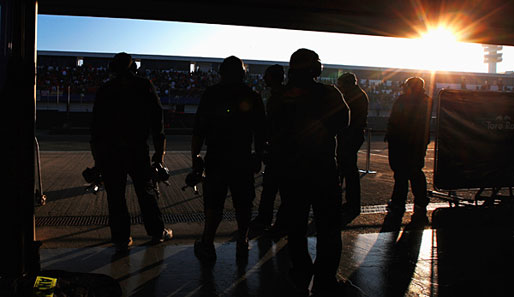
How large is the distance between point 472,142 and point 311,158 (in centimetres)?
442

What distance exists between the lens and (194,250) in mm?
4020

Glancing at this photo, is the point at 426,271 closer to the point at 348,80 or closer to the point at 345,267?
the point at 345,267

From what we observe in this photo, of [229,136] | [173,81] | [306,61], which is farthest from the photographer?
[173,81]

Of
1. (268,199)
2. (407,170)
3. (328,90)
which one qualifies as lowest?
(268,199)

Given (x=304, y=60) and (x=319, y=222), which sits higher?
(x=304, y=60)

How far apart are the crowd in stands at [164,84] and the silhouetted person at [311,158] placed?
91.9 ft

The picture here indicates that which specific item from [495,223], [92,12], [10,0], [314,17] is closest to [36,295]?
[10,0]

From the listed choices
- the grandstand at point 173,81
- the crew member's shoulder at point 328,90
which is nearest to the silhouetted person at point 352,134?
the crew member's shoulder at point 328,90

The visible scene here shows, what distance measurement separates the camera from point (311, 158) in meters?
3.07

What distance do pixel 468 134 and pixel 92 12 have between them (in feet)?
18.0

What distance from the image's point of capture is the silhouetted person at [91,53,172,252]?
12.4 feet

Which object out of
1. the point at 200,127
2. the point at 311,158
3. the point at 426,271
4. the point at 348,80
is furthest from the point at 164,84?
the point at 311,158

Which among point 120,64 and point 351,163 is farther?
point 351,163

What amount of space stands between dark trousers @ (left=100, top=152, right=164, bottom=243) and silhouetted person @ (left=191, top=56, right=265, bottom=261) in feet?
1.88
